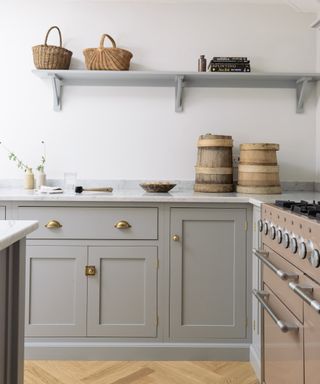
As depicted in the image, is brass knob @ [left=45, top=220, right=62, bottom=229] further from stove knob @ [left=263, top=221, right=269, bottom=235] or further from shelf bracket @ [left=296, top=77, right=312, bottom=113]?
shelf bracket @ [left=296, top=77, right=312, bottom=113]

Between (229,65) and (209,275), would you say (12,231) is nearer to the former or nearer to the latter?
(209,275)

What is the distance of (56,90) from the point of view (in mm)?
2713

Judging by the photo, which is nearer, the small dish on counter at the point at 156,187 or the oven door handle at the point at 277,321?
the oven door handle at the point at 277,321

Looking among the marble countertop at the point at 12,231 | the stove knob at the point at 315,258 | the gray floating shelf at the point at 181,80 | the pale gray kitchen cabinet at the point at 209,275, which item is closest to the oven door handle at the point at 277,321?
the stove knob at the point at 315,258

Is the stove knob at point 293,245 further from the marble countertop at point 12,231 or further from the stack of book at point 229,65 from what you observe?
the stack of book at point 229,65

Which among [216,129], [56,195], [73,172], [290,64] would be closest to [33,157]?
[73,172]

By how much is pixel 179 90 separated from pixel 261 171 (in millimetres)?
773

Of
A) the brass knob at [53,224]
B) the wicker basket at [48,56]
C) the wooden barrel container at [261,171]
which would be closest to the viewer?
the brass knob at [53,224]

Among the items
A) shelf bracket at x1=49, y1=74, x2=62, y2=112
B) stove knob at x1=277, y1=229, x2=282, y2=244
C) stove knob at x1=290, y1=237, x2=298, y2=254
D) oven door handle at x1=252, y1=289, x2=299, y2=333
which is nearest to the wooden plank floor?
oven door handle at x1=252, y1=289, x2=299, y2=333

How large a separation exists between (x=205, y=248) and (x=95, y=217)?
24.7 inches

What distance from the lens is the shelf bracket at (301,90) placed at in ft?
8.77

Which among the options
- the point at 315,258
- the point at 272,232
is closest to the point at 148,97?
the point at 272,232

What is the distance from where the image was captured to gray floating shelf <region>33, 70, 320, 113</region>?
2.60m

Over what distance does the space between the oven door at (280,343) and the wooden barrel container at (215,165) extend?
902mm
